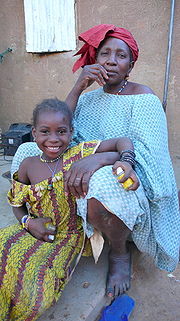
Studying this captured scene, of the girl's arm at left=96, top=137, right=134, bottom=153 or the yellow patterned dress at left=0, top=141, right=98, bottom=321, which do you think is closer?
the yellow patterned dress at left=0, top=141, right=98, bottom=321

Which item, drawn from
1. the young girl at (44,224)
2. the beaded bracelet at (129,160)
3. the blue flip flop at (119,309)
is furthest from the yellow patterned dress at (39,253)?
the blue flip flop at (119,309)

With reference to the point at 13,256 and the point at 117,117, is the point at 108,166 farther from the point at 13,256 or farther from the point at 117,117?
the point at 13,256

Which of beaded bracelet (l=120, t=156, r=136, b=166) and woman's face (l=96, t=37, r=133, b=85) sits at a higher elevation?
woman's face (l=96, t=37, r=133, b=85)

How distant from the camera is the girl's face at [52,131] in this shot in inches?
60.1

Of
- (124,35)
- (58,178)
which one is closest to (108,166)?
(58,178)

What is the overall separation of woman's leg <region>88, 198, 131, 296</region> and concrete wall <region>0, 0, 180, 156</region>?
2740 millimetres

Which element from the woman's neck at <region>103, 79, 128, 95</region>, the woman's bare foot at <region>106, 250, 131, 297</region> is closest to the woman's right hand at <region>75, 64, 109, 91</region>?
the woman's neck at <region>103, 79, 128, 95</region>

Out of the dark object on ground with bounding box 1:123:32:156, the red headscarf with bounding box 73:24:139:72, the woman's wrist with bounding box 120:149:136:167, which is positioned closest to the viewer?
the woman's wrist with bounding box 120:149:136:167

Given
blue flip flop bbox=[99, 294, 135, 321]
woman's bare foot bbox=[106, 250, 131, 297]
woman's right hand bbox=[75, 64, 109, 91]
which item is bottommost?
blue flip flop bbox=[99, 294, 135, 321]

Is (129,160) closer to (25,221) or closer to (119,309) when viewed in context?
(25,221)

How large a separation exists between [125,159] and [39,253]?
25.6 inches

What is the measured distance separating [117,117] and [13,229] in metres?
0.90

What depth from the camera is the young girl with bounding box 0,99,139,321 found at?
1367mm

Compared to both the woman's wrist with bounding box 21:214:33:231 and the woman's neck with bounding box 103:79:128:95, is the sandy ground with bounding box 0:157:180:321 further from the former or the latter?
the woman's neck with bounding box 103:79:128:95
